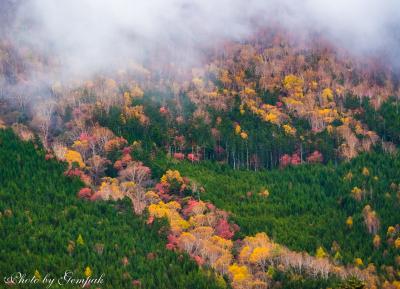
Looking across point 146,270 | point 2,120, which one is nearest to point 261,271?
point 146,270

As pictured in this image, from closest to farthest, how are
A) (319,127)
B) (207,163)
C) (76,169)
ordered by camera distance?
(76,169) < (207,163) < (319,127)

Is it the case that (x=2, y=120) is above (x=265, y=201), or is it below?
above

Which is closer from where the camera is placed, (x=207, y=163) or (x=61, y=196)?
(x=61, y=196)

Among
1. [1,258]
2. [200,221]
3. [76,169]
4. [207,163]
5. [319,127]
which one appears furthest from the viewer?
[319,127]

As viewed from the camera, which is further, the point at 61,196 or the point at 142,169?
the point at 142,169

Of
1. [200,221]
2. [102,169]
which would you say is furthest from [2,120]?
[200,221]

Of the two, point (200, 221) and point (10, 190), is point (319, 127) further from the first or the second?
point (10, 190)

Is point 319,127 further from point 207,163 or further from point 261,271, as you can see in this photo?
point 261,271

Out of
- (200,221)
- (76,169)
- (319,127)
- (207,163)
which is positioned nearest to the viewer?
(200,221)

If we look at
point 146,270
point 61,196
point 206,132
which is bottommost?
point 146,270
